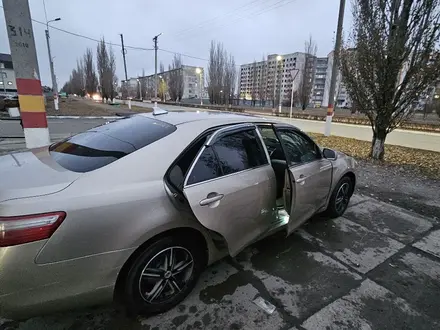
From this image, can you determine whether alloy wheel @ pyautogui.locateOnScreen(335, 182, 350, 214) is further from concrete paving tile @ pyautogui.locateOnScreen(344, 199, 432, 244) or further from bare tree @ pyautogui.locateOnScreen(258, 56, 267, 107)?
bare tree @ pyautogui.locateOnScreen(258, 56, 267, 107)

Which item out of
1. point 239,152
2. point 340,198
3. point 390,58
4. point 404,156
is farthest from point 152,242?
point 404,156

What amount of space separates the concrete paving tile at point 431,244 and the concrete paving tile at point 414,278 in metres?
0.19

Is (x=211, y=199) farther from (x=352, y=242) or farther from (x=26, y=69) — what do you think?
(x=26, y=69)

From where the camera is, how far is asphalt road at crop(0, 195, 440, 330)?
1979 millimetres

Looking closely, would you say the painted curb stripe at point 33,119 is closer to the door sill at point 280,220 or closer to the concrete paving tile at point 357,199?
the door sill at point 280,220

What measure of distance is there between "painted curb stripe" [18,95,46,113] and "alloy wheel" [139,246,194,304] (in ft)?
13.9

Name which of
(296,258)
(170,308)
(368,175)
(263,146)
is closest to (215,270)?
(170,308)

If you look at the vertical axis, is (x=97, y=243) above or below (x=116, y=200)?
below

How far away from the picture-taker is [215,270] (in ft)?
8.48

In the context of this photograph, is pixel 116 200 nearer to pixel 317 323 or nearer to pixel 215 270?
pixel 215 270

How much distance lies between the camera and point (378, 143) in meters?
7.49

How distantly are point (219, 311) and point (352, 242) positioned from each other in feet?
6.61

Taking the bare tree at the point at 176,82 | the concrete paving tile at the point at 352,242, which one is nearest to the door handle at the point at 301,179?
the concrete paving tile at the point at 352,242

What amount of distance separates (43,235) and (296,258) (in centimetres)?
A: 238
